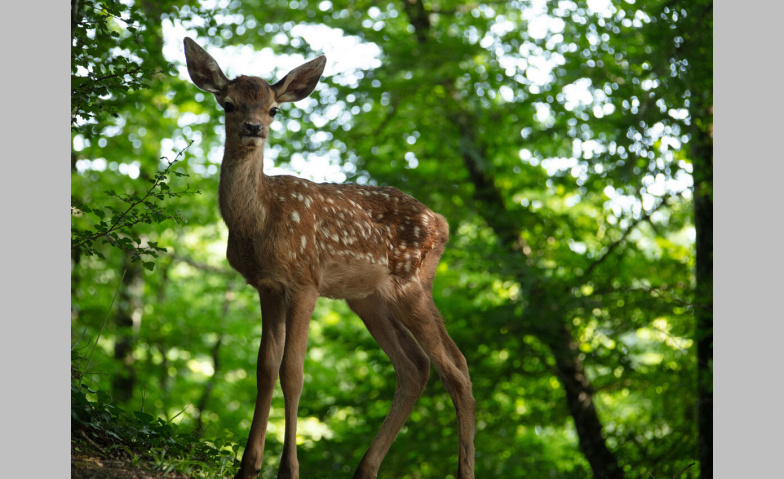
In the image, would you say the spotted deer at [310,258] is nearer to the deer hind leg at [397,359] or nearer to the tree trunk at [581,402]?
the deer hind leg at [397,359]

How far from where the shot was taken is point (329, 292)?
4.27m

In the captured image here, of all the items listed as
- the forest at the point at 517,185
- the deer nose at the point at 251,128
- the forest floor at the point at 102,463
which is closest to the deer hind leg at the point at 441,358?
the deer nose at the point at 251,128

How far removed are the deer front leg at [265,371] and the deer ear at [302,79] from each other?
114cm

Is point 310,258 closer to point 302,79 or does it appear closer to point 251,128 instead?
point 251,128

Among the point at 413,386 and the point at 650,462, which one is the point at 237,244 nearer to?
the point at 413,386

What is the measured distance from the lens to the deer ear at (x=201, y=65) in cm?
405

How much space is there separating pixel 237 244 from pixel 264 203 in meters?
0.26

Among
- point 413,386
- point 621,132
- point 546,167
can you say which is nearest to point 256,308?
point 546,167

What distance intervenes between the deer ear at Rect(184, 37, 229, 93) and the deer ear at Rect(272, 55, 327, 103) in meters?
0.35

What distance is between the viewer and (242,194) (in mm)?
3930

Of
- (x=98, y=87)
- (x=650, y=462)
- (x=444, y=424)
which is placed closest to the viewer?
(x=98, y=87)

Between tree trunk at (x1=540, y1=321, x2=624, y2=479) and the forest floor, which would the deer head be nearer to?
the forest floor

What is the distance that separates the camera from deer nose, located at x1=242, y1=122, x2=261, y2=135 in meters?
3.72

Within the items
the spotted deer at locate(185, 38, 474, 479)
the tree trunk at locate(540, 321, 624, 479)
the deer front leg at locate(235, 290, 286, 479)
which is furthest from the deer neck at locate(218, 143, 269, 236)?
the tree trunk at locate(540, 321, 624, 479)
